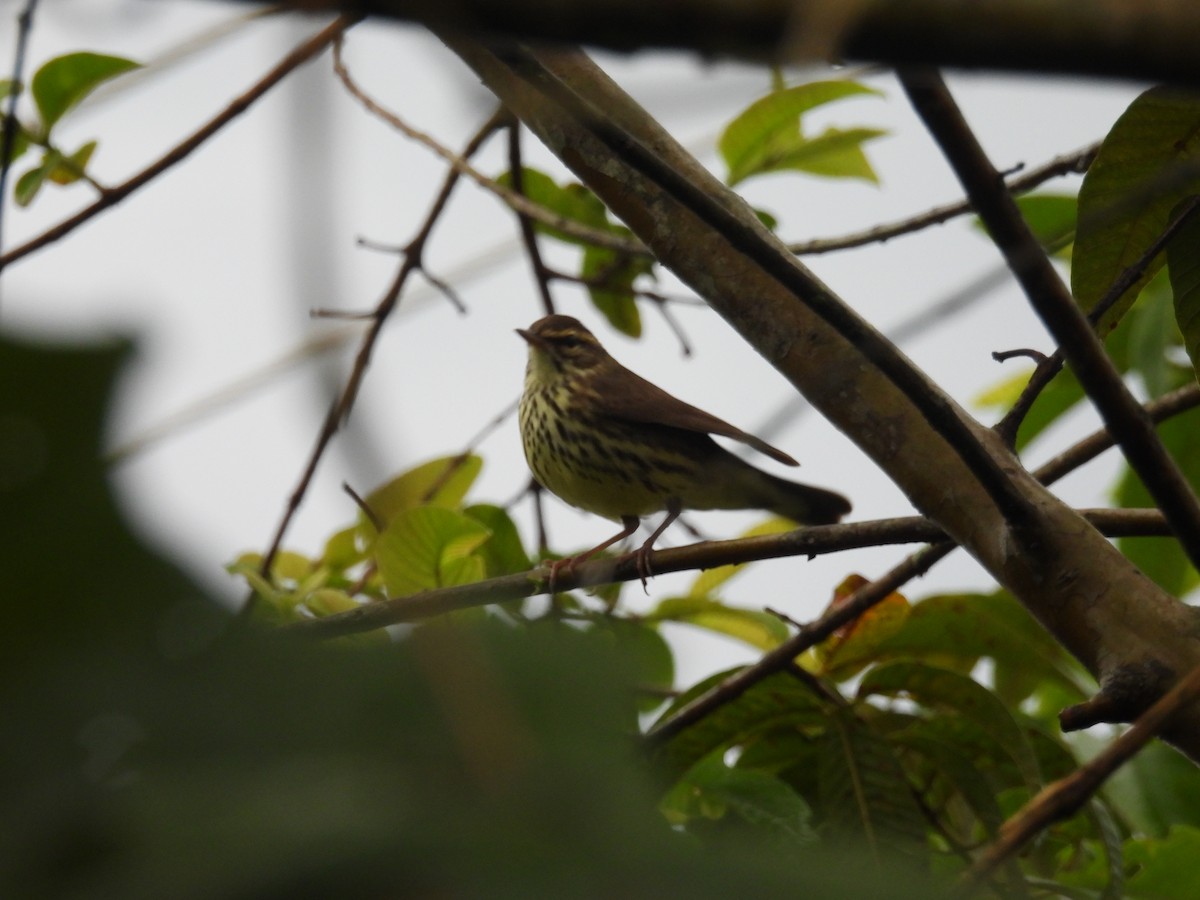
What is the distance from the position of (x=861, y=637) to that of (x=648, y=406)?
8.34ft

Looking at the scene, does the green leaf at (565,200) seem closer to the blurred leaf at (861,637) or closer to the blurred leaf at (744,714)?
the blurred leaf at (861,637)

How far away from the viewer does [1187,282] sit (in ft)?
9.24

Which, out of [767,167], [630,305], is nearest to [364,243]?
[630,305]

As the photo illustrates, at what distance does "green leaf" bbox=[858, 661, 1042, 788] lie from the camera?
12.2 feet

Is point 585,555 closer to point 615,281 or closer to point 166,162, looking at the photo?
point 615,281

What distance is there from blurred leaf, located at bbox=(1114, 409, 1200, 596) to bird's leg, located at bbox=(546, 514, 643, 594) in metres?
1.98

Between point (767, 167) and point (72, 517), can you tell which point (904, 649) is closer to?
point (767, 167)

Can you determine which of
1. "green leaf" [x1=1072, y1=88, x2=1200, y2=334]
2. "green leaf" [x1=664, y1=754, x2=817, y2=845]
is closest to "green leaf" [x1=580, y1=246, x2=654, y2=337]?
"green leaf" [x1=664, y1=754, x2=817, y2=845]

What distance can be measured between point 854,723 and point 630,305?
235cm

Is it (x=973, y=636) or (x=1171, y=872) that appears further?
(x=973, y=636)

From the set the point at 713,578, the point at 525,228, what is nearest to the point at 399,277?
the point at 525,228

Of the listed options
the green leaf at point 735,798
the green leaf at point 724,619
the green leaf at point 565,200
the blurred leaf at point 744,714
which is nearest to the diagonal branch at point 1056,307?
the green leaf at point 735,798

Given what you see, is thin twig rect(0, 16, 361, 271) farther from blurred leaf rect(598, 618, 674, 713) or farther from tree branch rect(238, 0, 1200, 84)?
tree branch rect(238, 0, 1200, 84)

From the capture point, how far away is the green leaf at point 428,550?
388cm
